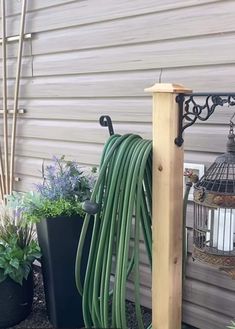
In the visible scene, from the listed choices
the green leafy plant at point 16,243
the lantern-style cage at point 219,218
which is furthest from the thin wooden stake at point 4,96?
the lantern-style cage at point 219,218

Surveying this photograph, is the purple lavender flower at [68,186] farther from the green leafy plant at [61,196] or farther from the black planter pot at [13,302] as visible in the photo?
the black planter pot at [13,302]

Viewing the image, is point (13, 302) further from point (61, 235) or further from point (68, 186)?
point (68, 186)

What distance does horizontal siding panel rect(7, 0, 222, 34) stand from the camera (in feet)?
8.24

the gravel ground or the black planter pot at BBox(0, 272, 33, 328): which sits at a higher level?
the black planter pot at BBox(0, 272, 33, 328)

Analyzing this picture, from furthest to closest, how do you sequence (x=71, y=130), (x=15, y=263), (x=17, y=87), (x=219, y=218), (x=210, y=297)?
(x=17, y=87) < (x=71, y=130) < (x=15, y=263) < (x=210, y=297) < (x=219, y=218)

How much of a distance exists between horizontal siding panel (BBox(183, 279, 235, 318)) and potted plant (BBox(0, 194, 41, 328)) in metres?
0.89

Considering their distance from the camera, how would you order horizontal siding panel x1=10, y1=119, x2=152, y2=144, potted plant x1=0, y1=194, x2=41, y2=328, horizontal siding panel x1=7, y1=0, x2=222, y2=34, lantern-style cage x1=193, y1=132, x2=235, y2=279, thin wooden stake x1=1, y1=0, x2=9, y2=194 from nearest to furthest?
1. lantern-style cage x1=193, y1=132, x2=235, y2=279
2. horizontal siding panel x1=7, y1=0, x2=222, y2=34
3. potted plant x1=0, y1=194, x2=41, y2=328
4. horizontal siding panel x1=10, y1=119, x2=152, y2=144
5. thin wooden stake x1=1, y1=0, x2=9, y2=194

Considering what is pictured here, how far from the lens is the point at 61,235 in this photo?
255 centimetres

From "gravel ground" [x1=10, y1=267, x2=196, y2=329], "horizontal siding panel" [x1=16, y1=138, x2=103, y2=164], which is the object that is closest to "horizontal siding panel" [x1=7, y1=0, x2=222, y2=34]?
"horizontal siding panel" [x1=16, y1=138, x2=103, y2=164]

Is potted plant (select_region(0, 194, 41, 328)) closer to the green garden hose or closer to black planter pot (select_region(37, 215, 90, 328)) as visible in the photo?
black planter pot (select_region(37, 215, 90, 328))

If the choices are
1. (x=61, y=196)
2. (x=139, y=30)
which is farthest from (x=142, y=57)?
(x=61, y=196)

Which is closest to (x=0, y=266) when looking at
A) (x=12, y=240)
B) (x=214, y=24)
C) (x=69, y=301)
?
(x=12, y=240)

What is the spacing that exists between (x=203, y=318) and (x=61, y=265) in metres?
0.84

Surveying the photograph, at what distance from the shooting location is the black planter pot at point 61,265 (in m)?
2.55
